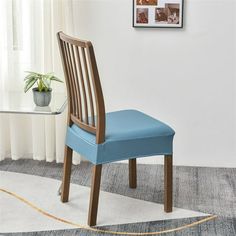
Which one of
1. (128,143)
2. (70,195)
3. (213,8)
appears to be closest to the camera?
(128,143)

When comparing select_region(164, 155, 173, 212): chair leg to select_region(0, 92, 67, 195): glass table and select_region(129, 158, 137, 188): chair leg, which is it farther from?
select_region(0, 92, 67, 195): glass table

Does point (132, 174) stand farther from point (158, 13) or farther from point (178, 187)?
point (158, 13)

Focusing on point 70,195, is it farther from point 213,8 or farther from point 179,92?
point 213,8

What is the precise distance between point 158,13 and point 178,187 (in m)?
1.05

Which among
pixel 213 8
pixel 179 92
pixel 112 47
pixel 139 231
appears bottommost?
pixel 139 231

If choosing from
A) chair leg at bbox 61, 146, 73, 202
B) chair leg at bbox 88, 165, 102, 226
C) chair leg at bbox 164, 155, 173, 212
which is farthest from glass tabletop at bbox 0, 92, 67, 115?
chair leg at bbox 164, 155, 173, 212

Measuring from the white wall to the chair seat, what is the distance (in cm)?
63

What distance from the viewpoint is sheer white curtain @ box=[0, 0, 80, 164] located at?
379 centimetres

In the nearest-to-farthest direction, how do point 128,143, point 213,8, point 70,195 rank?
point 128,143 → point 70,195 → point 213,8

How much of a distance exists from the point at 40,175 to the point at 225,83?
1.28m

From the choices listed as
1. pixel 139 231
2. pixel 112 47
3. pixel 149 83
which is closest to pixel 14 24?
pixel 112 47

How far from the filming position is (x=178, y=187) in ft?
12.0

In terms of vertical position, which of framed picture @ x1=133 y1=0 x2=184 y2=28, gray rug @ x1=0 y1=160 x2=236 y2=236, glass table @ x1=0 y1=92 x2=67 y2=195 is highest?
framed picture @ x1=133 y1=0 x2=184 y2=28

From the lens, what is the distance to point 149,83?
154 inches
